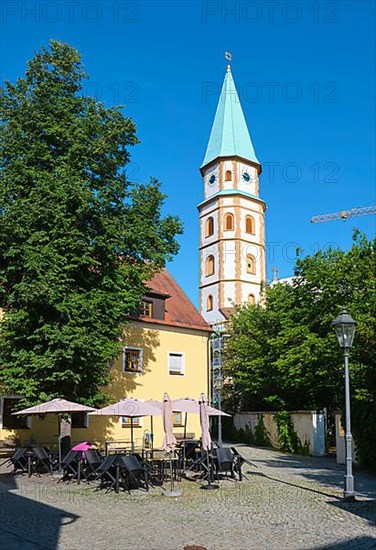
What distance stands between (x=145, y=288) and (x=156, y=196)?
12.4 ft

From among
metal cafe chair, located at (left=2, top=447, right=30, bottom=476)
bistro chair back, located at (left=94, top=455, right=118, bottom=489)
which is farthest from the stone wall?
bistro chair back, located at (left=94, top=455, right=118, bottom=489)

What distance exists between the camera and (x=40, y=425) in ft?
80.9

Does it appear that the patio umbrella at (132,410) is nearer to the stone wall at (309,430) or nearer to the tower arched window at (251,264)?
the stone wall at (309,430)

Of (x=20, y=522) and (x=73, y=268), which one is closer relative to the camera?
(x=20, y=522)

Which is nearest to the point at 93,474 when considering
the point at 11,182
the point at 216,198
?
the point at 11,182

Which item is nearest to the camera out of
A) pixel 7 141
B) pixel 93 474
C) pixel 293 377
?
pixel 93 474

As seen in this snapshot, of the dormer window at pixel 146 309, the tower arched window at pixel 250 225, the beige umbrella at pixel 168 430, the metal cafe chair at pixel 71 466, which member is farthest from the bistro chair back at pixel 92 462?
the tower arched window at pixel 250 225

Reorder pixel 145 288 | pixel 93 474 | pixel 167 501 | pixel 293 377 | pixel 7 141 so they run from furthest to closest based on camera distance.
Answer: pixel 293 377
pixel 145 288
pixel 7 141
pixel 93 474
pixel 167 501

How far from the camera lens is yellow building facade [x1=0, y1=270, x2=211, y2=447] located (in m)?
26.4

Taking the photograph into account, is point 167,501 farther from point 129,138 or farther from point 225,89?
point 225,89

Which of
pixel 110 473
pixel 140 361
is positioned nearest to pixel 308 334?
pixel 140 361

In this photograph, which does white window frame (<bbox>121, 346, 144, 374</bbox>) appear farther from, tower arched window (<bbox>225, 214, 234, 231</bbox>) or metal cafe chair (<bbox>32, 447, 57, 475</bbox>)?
tower arched window (<bbox>225, 214, 234, 231</bbox>)

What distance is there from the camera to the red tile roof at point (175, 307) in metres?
31.3

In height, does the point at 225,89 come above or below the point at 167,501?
above
